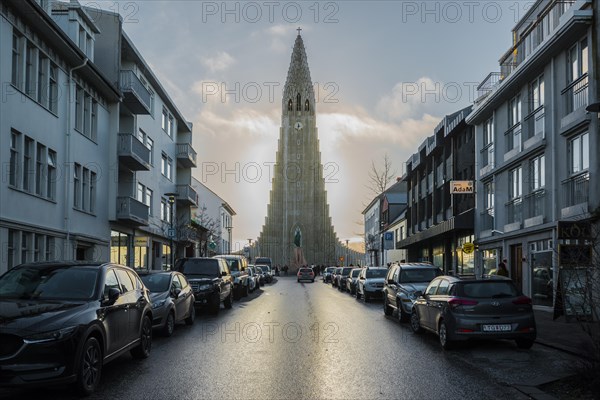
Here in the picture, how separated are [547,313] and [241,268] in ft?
51.4

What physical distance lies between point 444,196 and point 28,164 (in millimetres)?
26076

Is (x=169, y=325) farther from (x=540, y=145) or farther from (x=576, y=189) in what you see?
(x=540, y=145)

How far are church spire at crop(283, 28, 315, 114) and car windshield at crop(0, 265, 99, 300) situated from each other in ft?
369

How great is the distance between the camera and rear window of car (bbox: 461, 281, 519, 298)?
43.3ft

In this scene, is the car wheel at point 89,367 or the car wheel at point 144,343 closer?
the car wheel at point 89,367

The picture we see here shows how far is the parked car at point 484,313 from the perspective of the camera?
12750 millimetres

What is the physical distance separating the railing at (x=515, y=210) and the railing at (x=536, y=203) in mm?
878

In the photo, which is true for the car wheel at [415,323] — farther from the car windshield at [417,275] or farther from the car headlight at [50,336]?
the car headlight at [50,336]

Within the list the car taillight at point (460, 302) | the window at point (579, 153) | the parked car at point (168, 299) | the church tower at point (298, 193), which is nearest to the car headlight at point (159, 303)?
the parked car at point (168, 299)

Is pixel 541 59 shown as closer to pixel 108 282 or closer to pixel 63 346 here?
pixel 108 282

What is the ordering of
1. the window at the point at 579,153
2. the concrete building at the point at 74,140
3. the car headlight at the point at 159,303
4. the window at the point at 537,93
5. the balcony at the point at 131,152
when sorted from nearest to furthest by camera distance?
1. the car headlight at the point at 159,303
2. the window at the point at 579,153
3. the concrete building at the point at 74,140
4. the window at the point at 537,93
5. the balcony at the point at 131,152

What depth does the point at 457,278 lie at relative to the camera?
45.3 feet

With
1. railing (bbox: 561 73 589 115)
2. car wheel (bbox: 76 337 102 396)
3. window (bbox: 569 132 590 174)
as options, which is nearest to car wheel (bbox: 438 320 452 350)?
car wheel (bbox: 76 337 102 396)

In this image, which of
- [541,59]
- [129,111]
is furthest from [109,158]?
[541,59]
